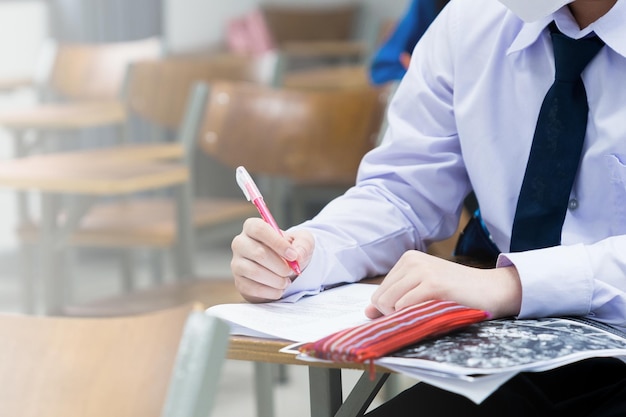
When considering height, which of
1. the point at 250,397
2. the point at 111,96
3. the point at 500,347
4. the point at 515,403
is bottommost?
the point at 250,397

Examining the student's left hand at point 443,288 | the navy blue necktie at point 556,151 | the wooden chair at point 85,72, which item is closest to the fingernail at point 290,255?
the student's left hand at point 443,288

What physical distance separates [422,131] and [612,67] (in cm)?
27

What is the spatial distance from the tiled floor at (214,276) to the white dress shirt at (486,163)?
4.43ft

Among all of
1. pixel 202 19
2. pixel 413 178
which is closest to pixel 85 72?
pixel 202 19

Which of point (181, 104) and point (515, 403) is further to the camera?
point (181, 104)

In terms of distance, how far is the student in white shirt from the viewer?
1149 millimetres

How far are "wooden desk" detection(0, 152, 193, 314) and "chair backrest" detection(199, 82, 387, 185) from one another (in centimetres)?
17

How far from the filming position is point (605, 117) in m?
1.33

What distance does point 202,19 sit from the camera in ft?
20.0

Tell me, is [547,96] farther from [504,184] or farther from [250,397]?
[250,397]

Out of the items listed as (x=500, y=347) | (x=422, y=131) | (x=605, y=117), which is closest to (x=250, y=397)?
(x=422, y=131)

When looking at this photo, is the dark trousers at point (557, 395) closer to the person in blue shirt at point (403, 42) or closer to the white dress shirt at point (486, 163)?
the white dress shirt at point (486, 163)

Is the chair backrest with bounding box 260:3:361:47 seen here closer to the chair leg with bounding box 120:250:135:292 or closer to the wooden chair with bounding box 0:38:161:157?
the wooden chair with bounding box 0:38:161:157

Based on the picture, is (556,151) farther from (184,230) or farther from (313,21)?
(313,21)
